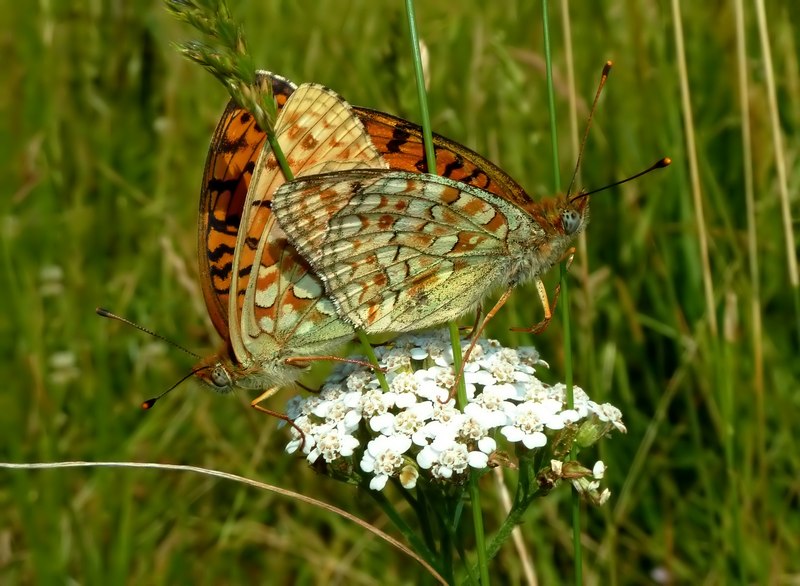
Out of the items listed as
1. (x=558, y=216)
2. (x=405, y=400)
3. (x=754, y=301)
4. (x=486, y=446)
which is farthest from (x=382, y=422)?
(x=754, y=301)

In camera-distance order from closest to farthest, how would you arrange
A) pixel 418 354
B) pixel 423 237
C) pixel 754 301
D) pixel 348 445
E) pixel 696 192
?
pixel 348 445 → pixel 418 354 → pixel 423 237 → pixel 696 192 → pixel 754 301

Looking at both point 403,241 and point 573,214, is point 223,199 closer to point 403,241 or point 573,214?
point 403,241


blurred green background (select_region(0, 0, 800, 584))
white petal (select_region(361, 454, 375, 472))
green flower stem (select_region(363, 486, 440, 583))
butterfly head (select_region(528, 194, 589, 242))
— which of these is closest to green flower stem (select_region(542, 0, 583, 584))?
green flower stem (select_region(363, 486, 440, 583))

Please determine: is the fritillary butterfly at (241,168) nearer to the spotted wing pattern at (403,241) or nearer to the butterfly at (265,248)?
the butterfly at (265,248)

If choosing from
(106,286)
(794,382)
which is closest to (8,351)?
(106,286)

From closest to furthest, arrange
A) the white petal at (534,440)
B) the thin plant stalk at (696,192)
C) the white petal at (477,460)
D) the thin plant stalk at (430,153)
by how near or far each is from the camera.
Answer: the thin plant stalk at (430,153) < the white petal at (477,460) < the white petal at (534,440) < the thin plant stalk at (696,192)

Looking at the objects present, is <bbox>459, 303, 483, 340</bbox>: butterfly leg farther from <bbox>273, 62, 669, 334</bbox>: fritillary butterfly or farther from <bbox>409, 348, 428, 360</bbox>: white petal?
<bbox>409, 348, 428, 360</bbox>: white petal

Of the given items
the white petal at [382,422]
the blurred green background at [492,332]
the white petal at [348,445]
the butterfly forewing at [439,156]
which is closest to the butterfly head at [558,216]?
the butterfly forewing at [439,156]
